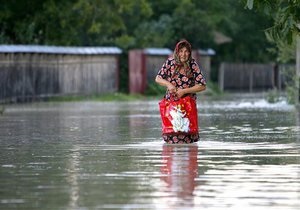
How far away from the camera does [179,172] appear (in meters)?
15.8

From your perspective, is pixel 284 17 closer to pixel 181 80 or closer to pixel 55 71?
pixel 181 80

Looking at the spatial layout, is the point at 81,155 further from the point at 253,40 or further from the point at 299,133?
the point at 253,40

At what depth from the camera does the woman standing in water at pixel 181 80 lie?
2109 centimetres

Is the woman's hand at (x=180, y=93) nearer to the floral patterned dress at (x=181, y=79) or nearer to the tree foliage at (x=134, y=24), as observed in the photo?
the floral patterned dress at (x=181, y=79)

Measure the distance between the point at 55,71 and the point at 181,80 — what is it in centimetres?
3134

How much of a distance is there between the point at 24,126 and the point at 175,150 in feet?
29.2

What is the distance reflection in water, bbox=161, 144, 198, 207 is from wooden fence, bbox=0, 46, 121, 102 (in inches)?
1038

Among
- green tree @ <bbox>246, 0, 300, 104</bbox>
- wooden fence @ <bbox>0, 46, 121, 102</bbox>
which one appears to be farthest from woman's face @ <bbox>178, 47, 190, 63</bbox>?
wooden fence @ <bbox>0, 46, 121, 102</bbox>

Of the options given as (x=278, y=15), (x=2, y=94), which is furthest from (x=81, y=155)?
(x=2, y=94)

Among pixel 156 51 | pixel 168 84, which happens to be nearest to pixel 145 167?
pixel 168 84

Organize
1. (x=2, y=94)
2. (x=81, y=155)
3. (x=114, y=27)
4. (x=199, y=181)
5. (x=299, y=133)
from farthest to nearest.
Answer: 1. (x=114, y=27)
2. (x=2, y=94)
3. (x=299, y=133)
4. (x=81, y=155)
5. (x=199, y=181)

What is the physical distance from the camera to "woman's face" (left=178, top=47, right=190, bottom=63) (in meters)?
20.9

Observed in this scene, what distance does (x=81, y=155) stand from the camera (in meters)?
18.8

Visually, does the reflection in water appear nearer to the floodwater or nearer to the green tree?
the floodwater
